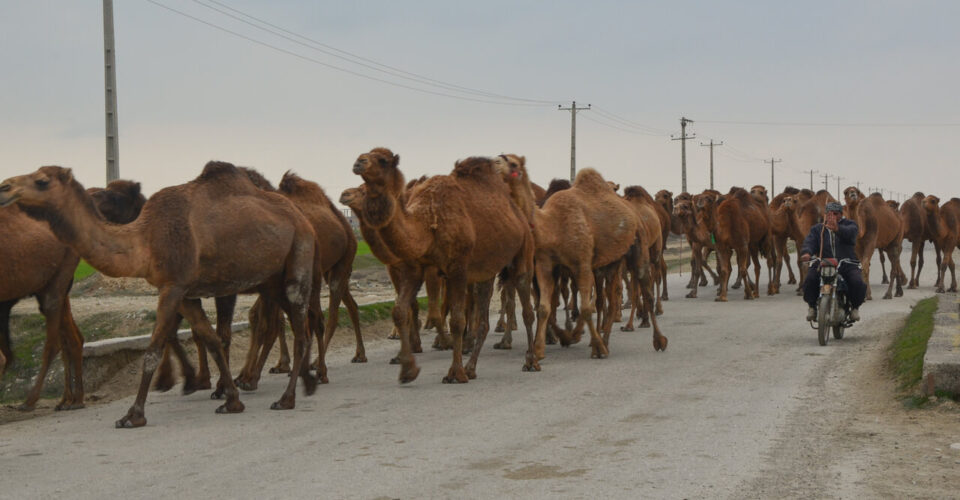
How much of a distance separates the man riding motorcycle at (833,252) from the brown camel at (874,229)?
6.79 meters

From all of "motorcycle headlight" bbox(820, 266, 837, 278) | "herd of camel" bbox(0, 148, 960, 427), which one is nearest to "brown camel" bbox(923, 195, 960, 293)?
"motorcycle headlight" bbox(820, 266, 837, 278)

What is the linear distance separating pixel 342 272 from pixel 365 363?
123 cm

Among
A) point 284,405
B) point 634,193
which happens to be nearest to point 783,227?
point 634,193

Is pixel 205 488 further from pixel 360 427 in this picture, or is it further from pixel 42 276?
pixel 42 276

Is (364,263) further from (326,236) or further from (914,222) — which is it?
(326,236)

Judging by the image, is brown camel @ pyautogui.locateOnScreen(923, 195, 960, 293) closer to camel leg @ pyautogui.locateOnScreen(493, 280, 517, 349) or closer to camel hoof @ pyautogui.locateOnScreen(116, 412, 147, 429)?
camel leg @ pyautogui.locateOnScreen(493, 280, 517, 349)

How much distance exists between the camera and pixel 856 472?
694 centimetres

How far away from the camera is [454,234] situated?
11.4 meters

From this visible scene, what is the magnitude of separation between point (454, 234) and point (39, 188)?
167 inches

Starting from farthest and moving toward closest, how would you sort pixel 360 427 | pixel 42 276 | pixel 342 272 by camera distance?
pixel 342 272
pixel 42 276
pixel 360 427

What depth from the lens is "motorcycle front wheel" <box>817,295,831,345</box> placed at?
571 inches

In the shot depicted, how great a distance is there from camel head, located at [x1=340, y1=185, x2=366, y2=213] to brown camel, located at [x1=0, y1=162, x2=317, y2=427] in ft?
1.98

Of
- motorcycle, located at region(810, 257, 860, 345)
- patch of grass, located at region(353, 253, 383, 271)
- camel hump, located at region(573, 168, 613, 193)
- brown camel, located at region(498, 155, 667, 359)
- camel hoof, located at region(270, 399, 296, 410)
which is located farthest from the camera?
patch of grass, located at region(353, 253, 383, 271)

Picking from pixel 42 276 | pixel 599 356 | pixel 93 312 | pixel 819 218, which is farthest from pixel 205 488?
pixel 819 218
